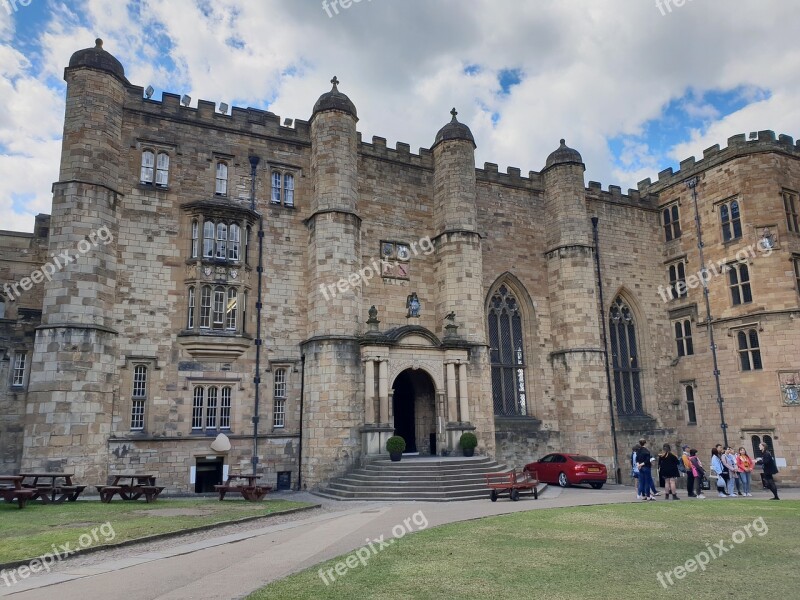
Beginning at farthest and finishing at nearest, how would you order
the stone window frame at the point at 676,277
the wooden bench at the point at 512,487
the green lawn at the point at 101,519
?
the stone window frame at the point at 676,277
the wooden bench at the point at 512,487
the green lawn at the point at 101,519

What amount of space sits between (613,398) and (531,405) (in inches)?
168

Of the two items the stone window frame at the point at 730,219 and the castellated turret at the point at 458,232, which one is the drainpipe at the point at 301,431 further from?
the stone window frame at the point at 730,219

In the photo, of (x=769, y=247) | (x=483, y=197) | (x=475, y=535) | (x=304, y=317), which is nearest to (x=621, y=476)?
(x=769, y=247)

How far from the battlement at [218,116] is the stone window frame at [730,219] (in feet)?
62.5

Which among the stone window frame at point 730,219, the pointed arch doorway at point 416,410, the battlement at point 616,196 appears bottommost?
the pointed arch doorway at point 416,410

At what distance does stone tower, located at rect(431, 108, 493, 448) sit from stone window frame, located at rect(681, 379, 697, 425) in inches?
436

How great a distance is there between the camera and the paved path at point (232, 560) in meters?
7.34

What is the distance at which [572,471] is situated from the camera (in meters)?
20.5

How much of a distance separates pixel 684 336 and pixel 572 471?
11.9 m

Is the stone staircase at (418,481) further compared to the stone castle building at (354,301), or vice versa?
the stone castle building at (354,301)

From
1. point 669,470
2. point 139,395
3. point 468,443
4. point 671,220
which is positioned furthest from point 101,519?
point 671,220

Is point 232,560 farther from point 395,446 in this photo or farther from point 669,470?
point 669,470

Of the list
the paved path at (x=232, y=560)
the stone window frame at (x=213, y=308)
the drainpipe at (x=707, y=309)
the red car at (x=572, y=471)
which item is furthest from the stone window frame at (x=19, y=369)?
the drainpipe at (x=707, y=309)

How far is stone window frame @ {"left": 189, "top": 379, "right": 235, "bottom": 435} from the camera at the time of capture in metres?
20.0
